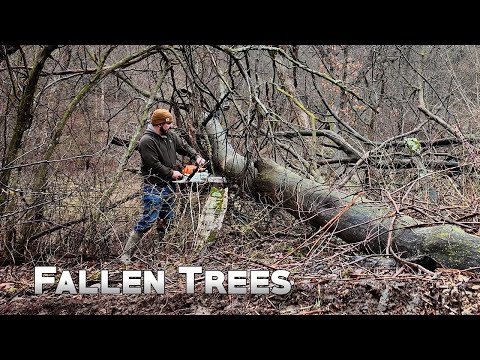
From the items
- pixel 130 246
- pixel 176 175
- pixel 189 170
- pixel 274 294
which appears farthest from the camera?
pixel 189 170

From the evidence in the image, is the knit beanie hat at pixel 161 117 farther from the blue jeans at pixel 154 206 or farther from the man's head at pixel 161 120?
the blue jeans at pixel 154 206

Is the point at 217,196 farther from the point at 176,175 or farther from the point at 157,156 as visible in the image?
the point at 157,156

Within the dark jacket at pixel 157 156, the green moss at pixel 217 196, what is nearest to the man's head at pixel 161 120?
the dark jacket at pixel 157 156

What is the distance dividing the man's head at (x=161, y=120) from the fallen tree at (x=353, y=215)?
0.65 meters

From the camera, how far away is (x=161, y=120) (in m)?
5.80

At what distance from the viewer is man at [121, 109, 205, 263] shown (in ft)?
17.3

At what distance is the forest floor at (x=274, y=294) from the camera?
3.16 metres

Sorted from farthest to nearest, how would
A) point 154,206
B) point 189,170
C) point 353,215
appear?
point 189,170 < point 154,206 < point 353,215

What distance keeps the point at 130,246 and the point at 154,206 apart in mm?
590

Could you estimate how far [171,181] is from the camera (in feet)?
19.0

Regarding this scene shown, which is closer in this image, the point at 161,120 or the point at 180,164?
the point at 161,120

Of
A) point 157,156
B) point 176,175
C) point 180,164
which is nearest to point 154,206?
point 176,175
